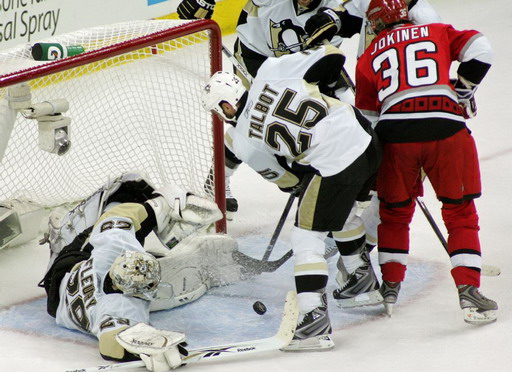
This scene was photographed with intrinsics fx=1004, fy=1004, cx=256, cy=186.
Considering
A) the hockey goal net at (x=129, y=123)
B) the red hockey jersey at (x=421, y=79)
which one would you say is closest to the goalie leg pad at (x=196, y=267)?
the hockey goal net at (x=129, y=123)

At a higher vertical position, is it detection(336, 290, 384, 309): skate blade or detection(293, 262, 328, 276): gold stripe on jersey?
detection(293, 262, 328, 276): gold stripe on jersey

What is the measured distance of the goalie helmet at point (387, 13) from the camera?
10.1 feet

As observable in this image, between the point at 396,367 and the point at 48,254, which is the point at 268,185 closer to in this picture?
the point at 48,254

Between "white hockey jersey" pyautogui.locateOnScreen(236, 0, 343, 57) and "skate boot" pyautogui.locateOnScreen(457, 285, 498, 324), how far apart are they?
138 cm

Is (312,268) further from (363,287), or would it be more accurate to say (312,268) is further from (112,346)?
(112,346)

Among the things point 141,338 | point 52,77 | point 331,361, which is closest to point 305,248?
point 331,361

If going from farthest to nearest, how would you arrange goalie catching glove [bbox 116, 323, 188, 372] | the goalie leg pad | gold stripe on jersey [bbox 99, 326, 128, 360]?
the goalie leg pad → gold stripe on jersey [bbox 99, 326, 128, 360] → goalie catching glove [bbox 116, 323, 188, 372]

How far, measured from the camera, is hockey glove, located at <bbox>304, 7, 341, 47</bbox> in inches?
145

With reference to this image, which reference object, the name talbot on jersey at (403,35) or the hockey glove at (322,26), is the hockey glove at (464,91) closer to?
the name talbot on jersey at (403,35)

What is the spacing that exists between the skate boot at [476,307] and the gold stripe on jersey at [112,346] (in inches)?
39.5

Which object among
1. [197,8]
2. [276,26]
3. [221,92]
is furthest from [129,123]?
[221,92]

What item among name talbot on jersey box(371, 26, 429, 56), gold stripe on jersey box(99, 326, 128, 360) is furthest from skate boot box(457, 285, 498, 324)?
gold stripe on jersey box(99, 326, 128, 360)

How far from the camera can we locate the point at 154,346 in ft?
8.79

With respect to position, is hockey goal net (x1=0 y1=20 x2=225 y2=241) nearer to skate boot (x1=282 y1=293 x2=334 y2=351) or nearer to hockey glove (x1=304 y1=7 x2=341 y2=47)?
hockey glove (x1=304 y1=7 x2=341 y2=47)
